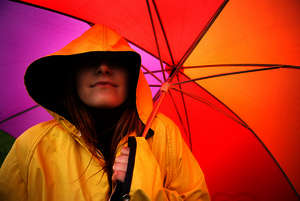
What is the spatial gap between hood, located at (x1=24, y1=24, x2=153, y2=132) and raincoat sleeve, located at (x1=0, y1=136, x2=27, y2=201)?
36cm

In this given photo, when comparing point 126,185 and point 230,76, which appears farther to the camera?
point 230,76

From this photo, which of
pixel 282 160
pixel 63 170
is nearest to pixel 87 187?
pixel 63 170

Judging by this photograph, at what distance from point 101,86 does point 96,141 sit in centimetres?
39

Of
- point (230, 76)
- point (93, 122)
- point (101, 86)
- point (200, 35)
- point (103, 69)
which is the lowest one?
point (93, 122)

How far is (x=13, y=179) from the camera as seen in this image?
1.25 metres

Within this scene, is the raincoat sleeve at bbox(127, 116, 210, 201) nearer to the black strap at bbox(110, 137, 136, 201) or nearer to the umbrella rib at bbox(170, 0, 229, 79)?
the black strap at bbox(110, 137, 136, 201)

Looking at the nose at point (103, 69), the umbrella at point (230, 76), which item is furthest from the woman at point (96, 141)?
the umbrella at point (230, 76)

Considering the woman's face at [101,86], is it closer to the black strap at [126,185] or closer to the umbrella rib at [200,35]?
the black strap at [126,185]

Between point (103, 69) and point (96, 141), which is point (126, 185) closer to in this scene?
point (96, 141)

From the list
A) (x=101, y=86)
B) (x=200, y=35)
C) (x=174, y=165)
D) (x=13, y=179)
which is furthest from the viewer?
(x=200, y=35)

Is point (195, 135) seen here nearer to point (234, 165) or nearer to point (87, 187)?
point (234, 165)

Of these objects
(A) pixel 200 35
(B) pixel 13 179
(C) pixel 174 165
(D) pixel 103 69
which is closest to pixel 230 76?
(A) pixel 200 35

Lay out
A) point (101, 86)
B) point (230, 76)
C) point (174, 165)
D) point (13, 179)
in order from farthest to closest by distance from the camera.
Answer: point (230, 76) → point (174, 165) → point (101, 86) → point (13, 179)

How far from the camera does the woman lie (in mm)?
1233
